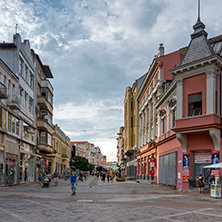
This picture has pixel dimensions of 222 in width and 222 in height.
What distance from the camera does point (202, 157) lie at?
81.0 feet

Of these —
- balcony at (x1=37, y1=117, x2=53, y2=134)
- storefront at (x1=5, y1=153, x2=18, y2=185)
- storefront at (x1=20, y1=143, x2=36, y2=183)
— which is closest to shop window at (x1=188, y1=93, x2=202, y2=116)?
storefront at (x1=5, y1=153, x2=18, y2=185)

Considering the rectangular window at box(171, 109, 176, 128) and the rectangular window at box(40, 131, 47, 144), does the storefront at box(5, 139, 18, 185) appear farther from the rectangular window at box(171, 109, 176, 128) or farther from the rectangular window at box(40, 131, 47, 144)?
the rectangular window at box(171, 109, 176, 128)

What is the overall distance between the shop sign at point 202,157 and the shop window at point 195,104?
2.99 m

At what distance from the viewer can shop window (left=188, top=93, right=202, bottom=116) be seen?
24388 millimetres

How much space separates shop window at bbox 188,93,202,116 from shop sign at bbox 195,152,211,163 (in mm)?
2994

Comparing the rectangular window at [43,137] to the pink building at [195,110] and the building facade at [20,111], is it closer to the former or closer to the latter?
the building facade at [20,111]

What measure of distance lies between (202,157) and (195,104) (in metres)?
3.94

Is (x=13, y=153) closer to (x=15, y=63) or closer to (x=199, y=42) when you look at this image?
(x=15, y=63)

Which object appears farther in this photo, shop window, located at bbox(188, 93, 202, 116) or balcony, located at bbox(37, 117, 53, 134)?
balcony, located at bbox(37, 117, 53, 134)

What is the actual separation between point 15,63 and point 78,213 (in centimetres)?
2532

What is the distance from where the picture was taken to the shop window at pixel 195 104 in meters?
24.4

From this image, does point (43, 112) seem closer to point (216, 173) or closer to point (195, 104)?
point (195, 104)

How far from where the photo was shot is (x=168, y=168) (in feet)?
103

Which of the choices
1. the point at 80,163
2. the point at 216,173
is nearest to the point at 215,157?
the point at 216,173
